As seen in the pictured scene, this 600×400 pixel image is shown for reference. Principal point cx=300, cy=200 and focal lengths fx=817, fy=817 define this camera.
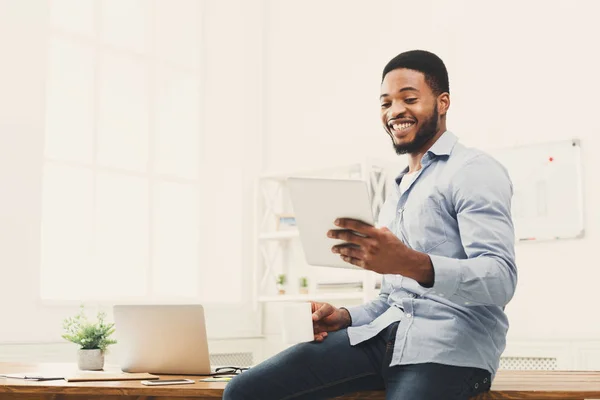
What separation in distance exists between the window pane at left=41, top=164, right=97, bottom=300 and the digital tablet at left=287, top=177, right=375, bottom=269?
10.3 feet

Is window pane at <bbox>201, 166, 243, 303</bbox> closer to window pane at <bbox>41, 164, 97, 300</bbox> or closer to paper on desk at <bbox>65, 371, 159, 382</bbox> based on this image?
window pane at <bbox>41, 164, 97, 300</bbox>

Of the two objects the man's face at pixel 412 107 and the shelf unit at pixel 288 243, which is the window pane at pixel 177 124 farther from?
the man's face at pixel 412 107

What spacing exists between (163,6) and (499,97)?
7.41 ft

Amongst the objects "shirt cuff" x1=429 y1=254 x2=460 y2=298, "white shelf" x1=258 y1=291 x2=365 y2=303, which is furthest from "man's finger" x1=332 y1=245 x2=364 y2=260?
"white shelf" x1=258 y1=291 x2=365 y2=303

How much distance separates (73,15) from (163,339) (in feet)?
9.57

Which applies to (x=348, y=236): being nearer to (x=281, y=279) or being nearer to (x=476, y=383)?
(x=476, y=383)

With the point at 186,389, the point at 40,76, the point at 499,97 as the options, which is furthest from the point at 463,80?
the point at 186,389

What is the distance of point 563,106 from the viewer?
4430mm

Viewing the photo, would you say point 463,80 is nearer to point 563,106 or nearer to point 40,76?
point 563,106

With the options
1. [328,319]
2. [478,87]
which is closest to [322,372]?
[328,319]

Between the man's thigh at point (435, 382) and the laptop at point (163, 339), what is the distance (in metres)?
0.87

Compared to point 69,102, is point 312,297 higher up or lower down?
lower down

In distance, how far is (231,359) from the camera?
17.6ft

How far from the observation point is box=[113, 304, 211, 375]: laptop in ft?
8.15
